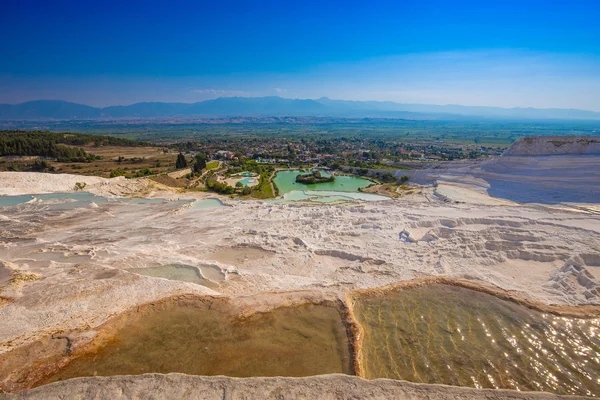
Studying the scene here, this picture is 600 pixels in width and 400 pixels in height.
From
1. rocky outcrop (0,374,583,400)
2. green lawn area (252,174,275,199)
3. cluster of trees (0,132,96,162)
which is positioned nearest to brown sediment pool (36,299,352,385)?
rocky outcrop (0,374,583,400)

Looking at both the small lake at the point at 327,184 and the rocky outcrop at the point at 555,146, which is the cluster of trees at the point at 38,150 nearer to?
the small lake at the point at 327,184

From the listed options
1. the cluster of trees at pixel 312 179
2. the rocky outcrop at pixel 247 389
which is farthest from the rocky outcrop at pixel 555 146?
the rocky outcrop at pixel 247 389

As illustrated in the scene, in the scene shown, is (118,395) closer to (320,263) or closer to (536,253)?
(320,263)

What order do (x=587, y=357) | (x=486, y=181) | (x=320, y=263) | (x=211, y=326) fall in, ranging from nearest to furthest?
1. (x=587, y=357)
2. (x=211, y=326)
3. (x=320, y=263)
4. (x=486, y=181)

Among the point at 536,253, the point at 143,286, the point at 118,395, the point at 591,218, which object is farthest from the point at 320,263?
the point at 591,218

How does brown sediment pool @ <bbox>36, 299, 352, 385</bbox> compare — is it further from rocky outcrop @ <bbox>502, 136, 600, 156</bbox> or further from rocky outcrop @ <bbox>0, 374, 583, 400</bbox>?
rocky outcrop @ <bbox>502, 136, 600, 156</bbox>
